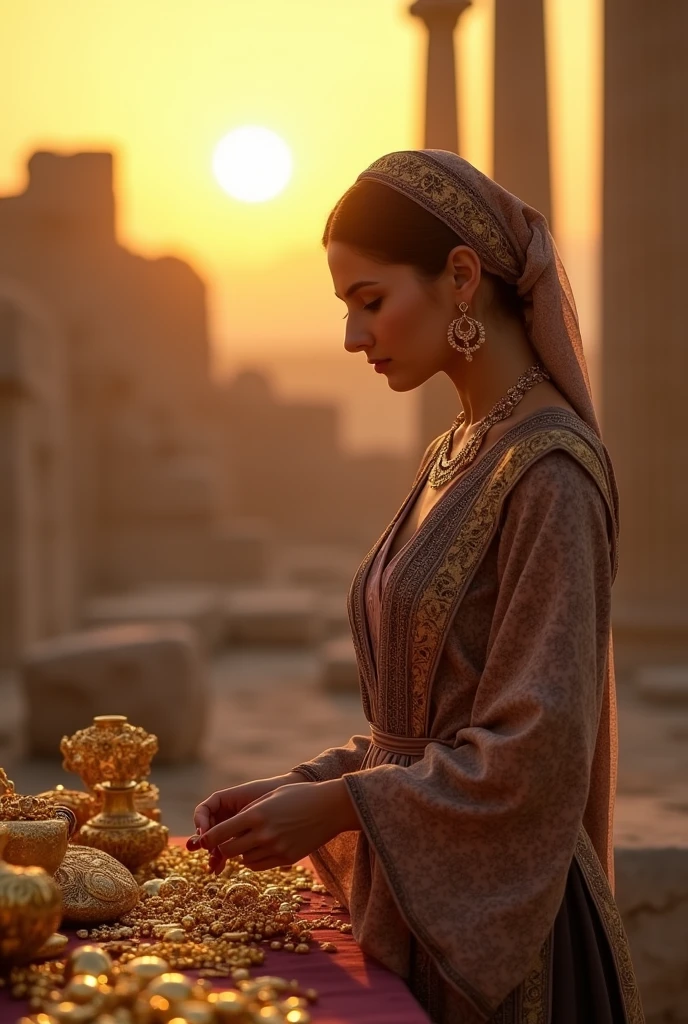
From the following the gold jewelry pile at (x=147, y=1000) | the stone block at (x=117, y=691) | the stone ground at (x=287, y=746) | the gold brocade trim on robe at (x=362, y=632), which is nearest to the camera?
the gold jewelry pile at (x=147, y=1000)

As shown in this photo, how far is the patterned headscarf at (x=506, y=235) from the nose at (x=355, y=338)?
0.23 m

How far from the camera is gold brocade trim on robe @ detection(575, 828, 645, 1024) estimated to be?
2.19 meters

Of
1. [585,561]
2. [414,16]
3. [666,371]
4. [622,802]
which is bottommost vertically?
[622,802]

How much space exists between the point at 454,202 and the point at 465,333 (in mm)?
214

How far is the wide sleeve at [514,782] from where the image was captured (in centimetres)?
197

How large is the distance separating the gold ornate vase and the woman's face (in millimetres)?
1047

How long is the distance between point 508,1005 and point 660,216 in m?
9.65

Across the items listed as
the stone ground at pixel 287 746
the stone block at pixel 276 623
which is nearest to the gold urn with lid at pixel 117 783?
the stone ground at pixel 287 746

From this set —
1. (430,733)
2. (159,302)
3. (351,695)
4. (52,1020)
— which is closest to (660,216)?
(351,695)

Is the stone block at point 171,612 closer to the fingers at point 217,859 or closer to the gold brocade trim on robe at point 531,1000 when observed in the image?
the fingers at point 217,859

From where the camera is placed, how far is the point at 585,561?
79.0 inches

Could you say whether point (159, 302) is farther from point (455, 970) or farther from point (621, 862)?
point (455, 970)

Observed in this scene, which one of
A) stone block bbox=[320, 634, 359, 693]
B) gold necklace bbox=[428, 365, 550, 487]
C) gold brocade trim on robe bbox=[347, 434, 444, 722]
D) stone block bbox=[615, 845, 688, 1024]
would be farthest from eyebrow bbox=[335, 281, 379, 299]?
Result: stone block bbox=[320, 634, 359, 693]

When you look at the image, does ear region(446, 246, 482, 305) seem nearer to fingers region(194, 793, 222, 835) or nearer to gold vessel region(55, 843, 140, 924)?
fingers region(194, 793, 222, 835)
